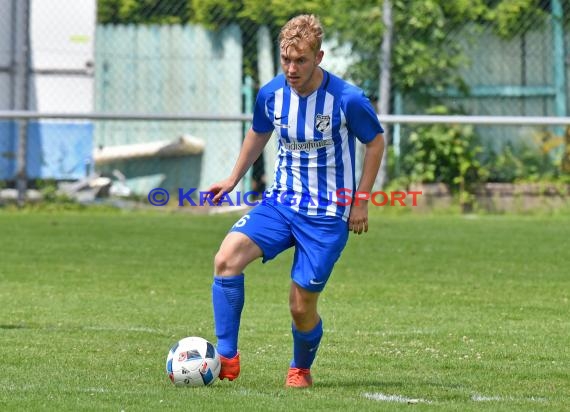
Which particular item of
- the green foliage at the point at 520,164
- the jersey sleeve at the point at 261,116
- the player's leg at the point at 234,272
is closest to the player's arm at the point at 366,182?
the player's leg at the point at 234,272

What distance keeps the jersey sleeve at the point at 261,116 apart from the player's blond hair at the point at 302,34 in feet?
1.35

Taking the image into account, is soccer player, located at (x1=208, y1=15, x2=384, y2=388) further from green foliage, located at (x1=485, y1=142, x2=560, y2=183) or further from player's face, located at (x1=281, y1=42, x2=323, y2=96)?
green foliage, located at (x1=485, y1=142, x2=560, y2=183)

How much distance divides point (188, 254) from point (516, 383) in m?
6.38

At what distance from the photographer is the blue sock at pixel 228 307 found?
6.31 m

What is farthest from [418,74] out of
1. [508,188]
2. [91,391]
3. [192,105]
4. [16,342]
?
[91,391]

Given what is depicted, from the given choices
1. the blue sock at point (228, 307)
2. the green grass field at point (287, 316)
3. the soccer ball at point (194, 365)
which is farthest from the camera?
the blue sock at point (228, 307)

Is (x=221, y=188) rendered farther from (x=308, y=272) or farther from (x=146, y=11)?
(x=146, y=11)

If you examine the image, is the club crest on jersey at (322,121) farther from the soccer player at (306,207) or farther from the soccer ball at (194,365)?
the soccer ball at (194,365)

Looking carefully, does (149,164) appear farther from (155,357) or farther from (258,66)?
(155,357)

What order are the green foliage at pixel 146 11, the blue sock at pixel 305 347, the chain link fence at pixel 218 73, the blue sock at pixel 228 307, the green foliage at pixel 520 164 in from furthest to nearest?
the green foliage at pixel 146 11, the chain link fence at pixel 218 73, the green foliage at pixel 520 164, the blue sock at pixel 305 347, the blue sock at pixel 228 307

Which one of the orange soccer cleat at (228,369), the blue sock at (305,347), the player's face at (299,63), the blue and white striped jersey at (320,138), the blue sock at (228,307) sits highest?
the player's face at (299,63)

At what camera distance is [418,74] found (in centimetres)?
1658

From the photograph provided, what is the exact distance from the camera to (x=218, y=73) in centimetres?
1688

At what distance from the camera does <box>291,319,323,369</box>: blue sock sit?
6426mm
